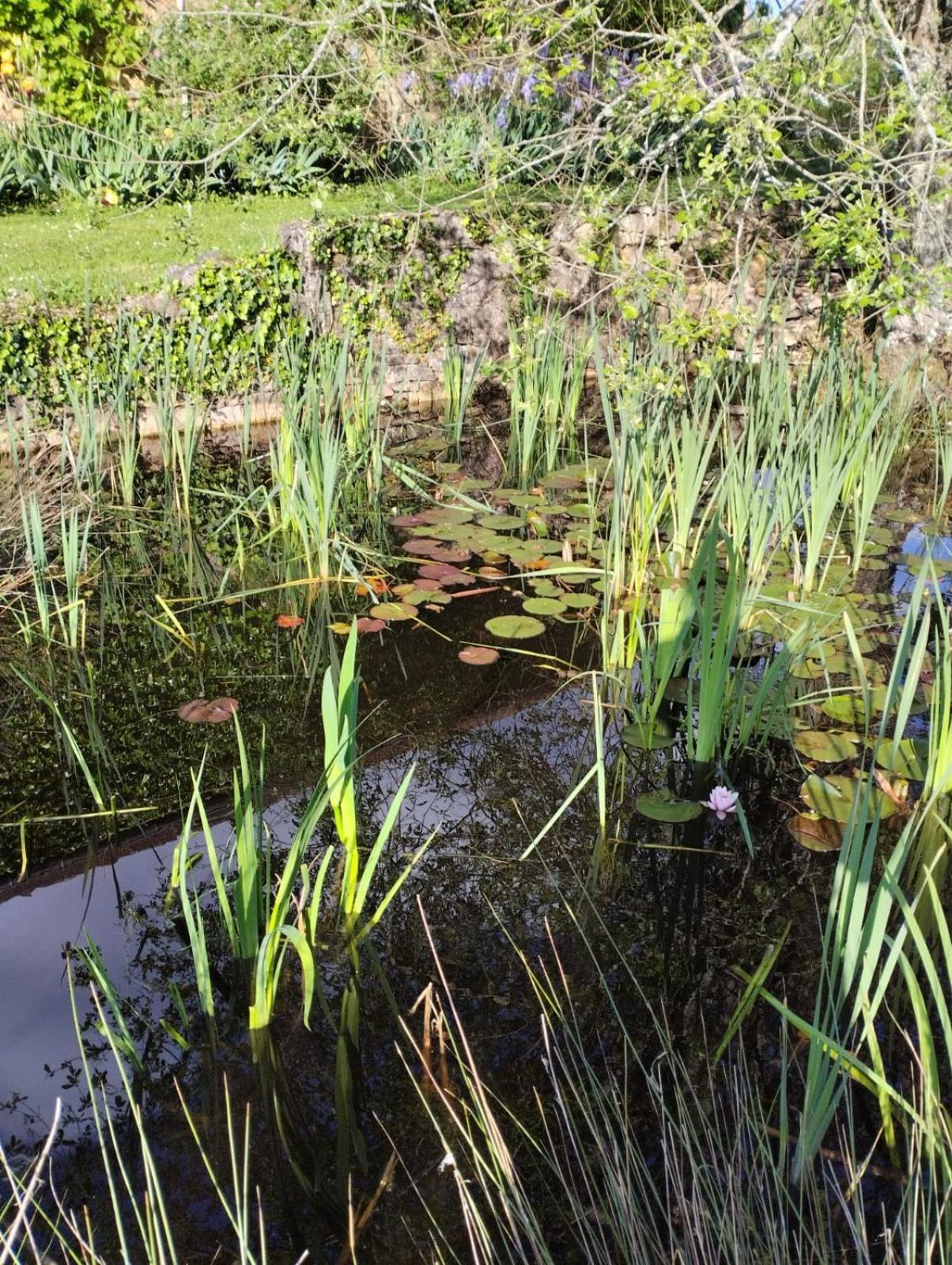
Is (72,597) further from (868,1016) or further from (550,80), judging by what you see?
(550,80)

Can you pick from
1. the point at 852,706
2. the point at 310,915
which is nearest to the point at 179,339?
the point at 852,706

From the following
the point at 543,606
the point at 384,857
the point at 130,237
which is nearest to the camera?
the point at 384,857

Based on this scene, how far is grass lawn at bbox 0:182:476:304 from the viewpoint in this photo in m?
5.97

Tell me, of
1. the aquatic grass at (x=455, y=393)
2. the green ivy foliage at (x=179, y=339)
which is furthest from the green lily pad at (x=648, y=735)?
the aquatic grass at (x=455, y=393)

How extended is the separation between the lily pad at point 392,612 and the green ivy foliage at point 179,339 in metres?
1.73

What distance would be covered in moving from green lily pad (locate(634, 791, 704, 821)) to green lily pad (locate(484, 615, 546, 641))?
100 cm

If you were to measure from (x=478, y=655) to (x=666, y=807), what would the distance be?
3.37 feet

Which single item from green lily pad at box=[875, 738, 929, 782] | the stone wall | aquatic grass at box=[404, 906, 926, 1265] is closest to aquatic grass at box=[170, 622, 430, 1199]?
aquatic grass at box=[404, 906, 926, 1265]

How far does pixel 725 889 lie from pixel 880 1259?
98 cm

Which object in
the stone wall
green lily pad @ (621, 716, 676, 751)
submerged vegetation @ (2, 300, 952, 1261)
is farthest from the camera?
the stone wall

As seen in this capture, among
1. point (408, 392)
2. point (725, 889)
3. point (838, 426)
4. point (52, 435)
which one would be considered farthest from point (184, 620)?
point (408, 392)

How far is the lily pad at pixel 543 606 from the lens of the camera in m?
3.78

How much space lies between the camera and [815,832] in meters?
2.57

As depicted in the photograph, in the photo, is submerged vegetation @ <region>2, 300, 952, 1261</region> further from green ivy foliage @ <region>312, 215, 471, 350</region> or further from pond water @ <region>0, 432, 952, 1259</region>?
green ivy foliage @ <region>312, 215, 471, 350</region>
